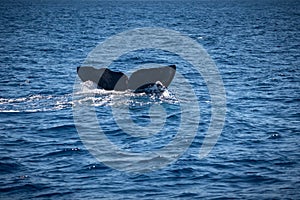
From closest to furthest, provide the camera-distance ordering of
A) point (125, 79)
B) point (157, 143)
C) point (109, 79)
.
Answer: point (157, 143) < point (125, 79) < point (109, 79)

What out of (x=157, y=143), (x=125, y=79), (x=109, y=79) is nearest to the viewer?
(x=157, y=143)

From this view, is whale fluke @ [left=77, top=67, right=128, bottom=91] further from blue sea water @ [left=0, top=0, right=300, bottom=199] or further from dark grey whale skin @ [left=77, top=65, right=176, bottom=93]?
blue sea water @ [left=0, top=0, right=300, bottom=199]

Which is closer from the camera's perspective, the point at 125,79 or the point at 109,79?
the point at 125,79

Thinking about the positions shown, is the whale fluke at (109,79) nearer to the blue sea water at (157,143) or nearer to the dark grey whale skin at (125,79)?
the dark grey whale skin at (125,79)

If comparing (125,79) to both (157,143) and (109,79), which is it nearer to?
(109,79)

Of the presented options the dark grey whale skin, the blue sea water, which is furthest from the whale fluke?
the blue sea water

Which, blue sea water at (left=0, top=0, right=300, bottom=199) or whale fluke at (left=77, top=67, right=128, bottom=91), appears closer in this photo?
blue sea water at (left=0, top=0, right=300, bottom=199)

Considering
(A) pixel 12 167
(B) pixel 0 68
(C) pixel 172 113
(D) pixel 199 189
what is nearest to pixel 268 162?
(D) pixel 199 189

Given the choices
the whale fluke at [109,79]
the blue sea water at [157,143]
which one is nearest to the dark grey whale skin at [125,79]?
the whale fluke at [109,79]

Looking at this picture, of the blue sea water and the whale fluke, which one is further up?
the whale fluke

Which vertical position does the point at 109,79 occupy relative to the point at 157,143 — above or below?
above

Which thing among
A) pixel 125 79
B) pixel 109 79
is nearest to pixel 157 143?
pixel 125 79

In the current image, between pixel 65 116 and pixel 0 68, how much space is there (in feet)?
48.1

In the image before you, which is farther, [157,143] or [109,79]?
[109,79]
